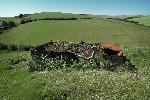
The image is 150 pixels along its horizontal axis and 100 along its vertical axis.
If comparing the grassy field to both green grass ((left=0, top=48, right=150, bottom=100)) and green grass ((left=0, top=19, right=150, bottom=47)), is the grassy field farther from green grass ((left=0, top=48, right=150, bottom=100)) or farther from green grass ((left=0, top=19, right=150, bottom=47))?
green grass ((left=0, top=19, right=150, bottom=47))

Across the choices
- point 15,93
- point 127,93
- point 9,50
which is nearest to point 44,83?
point 15,93

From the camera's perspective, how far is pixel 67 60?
123ft

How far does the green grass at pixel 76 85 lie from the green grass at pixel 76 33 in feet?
122

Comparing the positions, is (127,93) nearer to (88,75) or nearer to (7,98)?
(88,75)

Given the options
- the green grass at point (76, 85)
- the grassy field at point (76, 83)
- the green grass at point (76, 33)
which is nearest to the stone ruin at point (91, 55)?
the grassy field at point (76, 83)

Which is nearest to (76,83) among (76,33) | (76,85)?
(76,85)

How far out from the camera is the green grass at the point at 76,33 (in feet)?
241

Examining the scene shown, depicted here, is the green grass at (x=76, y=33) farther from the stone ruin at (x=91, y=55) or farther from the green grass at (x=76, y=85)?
the green grass at (x=76, y=85)

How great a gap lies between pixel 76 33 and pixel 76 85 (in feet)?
187

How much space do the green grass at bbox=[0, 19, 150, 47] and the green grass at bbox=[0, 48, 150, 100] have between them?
37.1 metres

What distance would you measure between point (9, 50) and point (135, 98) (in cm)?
3925

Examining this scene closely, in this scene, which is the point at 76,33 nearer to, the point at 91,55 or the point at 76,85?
the point at 91,55

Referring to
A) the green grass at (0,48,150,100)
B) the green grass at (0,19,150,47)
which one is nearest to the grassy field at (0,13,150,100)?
the green grass at (0,48,150,100)

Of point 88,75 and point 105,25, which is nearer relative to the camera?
point 88,75
